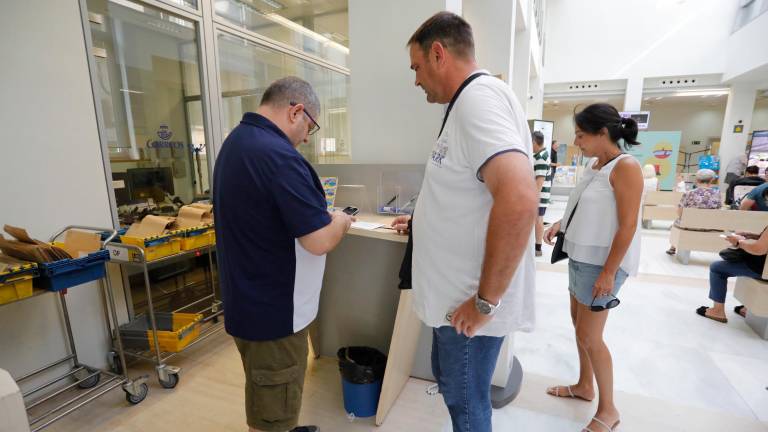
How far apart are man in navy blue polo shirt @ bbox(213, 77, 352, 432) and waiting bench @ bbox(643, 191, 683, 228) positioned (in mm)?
6778

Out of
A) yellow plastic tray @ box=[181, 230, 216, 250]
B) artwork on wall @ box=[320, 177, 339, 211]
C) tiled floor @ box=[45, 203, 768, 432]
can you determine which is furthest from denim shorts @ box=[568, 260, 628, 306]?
yellow plastic tray @ box=[181, 230, 216, 250]

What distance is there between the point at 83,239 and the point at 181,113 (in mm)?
1429

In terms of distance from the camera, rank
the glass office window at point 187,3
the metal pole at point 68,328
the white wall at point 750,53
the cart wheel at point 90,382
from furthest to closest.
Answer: the white wall at point 750,53, the glass office window at point 187,3, the cart wheel at point 90,382, the metal pole at point 68,328

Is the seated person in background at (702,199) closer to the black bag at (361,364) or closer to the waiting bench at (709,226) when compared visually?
the waiting bench at (709,226)

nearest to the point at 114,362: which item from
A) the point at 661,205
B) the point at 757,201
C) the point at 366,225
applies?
the point at 366,225

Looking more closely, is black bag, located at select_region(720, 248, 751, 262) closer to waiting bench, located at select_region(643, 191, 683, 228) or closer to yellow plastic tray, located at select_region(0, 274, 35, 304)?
waiting bench, located at select_region(643, 191, 683, 228)

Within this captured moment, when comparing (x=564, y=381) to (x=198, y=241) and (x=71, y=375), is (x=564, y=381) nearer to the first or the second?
(x=198, y=241)

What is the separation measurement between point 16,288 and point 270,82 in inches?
120

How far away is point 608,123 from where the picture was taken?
160 cm

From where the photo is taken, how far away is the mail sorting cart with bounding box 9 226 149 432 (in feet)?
5.69

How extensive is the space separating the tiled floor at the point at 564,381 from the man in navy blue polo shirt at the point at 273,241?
0.77m

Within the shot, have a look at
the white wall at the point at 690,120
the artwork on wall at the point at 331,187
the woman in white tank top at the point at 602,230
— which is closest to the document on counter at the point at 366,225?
the artwork on wall at the point at 331,187

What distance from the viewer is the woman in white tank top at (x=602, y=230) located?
153 centimetres

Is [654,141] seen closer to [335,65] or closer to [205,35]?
[335,65]
